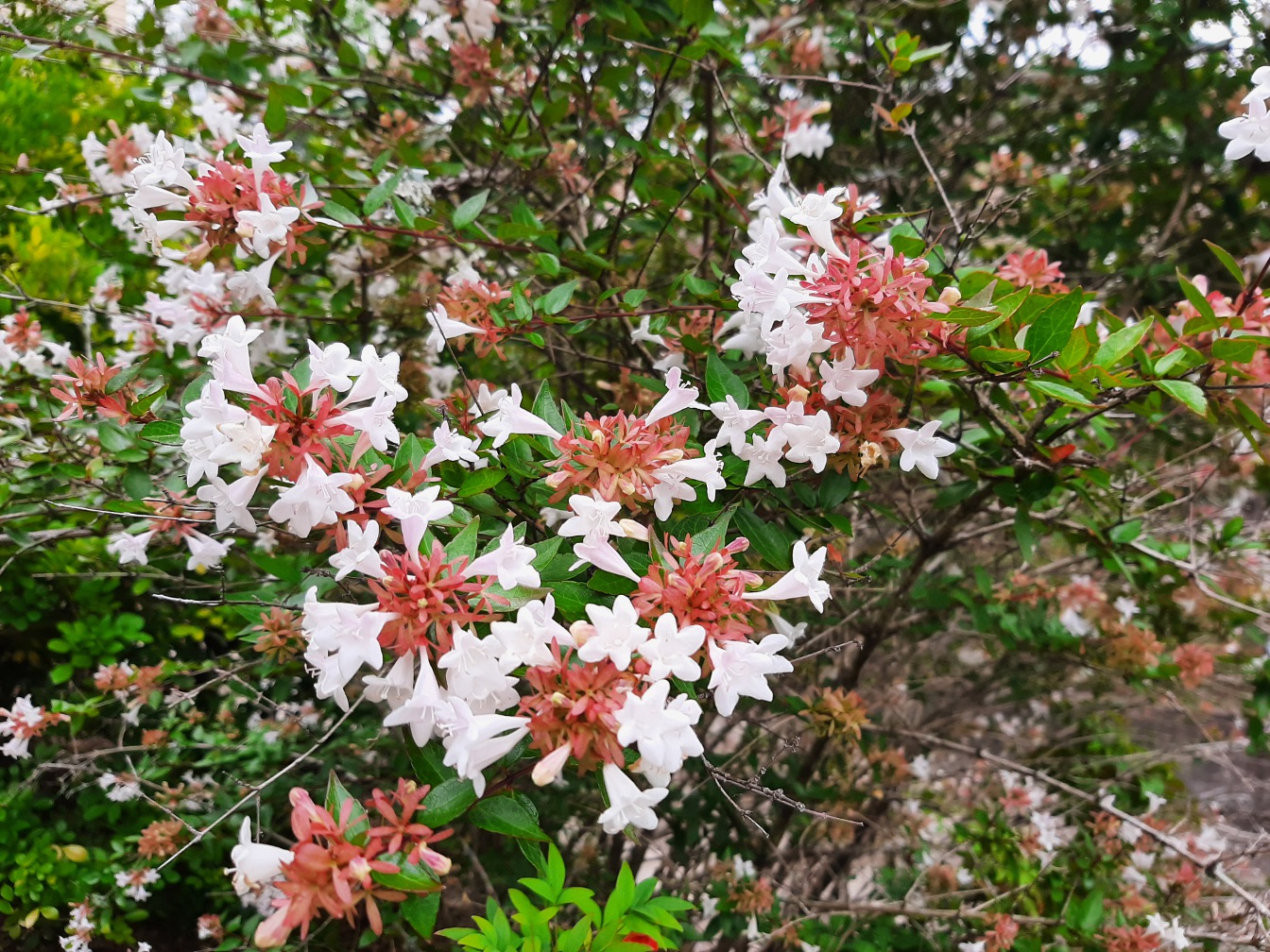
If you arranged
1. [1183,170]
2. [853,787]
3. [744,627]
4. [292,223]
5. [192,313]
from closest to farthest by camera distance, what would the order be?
[744,627] < [292,223] < [192,313] < [853,787] < [1183,170]

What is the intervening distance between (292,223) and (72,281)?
6.66 feet

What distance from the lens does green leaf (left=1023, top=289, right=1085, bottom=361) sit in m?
1.33

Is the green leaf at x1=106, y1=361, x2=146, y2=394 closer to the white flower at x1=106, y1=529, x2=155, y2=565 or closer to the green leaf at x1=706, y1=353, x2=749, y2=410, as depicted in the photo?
the white flower at x1=106, y1=529, x2=155, y2=565

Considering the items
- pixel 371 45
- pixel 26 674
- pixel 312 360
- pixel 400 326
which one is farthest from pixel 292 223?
pixel 26 674

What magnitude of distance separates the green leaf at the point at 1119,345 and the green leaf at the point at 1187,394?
0.09 meters

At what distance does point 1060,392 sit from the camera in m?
1.28

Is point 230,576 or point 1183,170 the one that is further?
point 1183,170

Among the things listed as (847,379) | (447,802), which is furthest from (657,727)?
(847,379)

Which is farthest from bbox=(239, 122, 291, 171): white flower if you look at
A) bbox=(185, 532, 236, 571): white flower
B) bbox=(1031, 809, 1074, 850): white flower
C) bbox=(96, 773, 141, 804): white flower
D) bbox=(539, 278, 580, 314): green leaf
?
bbox=(1031, 809, 1074, 850): white flower

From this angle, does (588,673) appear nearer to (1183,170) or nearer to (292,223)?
(292,223)

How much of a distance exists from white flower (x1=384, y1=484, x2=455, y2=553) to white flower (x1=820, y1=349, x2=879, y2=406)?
67 cm

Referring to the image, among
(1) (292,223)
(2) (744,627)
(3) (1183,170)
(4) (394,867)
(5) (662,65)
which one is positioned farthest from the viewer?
(3) (1183,170)

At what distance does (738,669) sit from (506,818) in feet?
1.33

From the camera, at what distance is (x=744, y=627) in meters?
1.14
